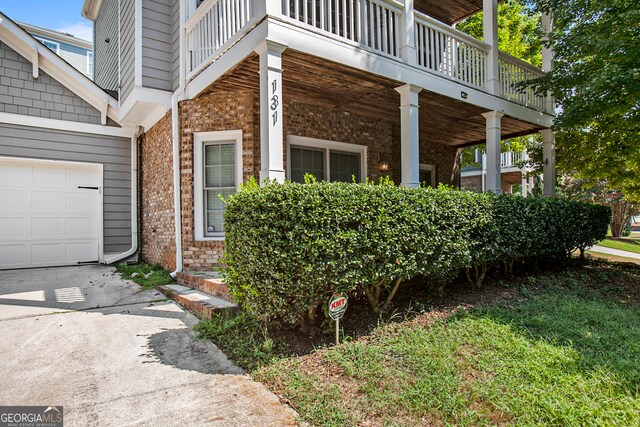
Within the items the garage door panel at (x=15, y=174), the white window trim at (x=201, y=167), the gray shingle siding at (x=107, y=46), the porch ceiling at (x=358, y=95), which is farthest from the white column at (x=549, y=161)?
the garage door panel at (x=15, y=174)

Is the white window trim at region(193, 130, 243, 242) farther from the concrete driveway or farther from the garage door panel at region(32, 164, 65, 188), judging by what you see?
the garage door panel at region(32, 164, 65, 188)

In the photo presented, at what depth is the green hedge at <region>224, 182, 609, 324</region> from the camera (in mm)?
3016

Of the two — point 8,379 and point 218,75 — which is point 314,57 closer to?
point 218,75

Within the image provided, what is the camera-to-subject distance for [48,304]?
177 inches

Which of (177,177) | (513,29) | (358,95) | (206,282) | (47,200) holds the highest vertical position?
(513,29)

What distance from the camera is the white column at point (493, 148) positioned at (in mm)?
6426

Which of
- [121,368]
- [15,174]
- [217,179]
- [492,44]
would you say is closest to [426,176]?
[492,44]

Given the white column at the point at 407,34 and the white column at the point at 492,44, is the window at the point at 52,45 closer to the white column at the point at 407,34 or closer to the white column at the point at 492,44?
the white column at the point at 407,34

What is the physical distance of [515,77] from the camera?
7.14 metres

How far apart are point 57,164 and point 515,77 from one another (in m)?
9.20

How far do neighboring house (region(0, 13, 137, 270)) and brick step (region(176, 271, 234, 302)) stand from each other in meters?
2.77

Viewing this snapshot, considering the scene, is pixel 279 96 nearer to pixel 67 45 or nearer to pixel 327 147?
pixel 327 147

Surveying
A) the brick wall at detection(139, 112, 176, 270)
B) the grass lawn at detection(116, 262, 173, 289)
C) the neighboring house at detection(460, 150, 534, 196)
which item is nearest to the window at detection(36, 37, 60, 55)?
the brick wall at detection(139, 112, 176, 270)

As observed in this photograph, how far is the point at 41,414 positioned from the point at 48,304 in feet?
8.78
